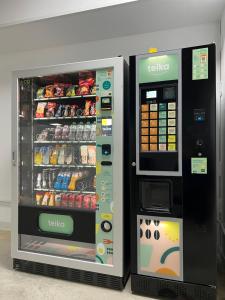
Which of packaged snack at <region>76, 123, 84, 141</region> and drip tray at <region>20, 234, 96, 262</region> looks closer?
drip tray at <region>20, 234, 96, 262</region>

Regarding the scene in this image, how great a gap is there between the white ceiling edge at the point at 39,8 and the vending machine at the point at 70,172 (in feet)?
2.44

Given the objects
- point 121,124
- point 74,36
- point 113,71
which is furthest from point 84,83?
point 74,36

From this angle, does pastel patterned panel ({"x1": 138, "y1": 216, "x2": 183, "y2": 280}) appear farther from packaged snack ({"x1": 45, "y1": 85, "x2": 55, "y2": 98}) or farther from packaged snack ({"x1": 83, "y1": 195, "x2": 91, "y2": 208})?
packaged snack ({"x1": 45, "y1": 85, "x2": 55, "y2": 98})

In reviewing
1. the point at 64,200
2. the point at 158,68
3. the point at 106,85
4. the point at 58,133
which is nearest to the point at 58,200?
the point at 64,200

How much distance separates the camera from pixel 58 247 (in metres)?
2.41

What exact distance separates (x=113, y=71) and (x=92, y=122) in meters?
0.61

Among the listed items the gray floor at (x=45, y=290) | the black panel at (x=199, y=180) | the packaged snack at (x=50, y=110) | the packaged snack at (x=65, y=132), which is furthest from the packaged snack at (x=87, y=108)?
the gray floor at (x=45, y=290)

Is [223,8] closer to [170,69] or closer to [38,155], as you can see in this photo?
[170,69]

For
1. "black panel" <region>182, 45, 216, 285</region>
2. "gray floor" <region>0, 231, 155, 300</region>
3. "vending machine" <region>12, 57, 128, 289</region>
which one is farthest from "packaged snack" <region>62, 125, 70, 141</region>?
"gray floor" <region>0, 231, 155, 300</region>

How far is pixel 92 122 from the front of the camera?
8.10ft

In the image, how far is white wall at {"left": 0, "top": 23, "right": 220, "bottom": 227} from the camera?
2.77 metres

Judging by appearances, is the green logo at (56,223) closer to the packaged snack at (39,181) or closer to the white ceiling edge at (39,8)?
the packaged snack at (39,181)

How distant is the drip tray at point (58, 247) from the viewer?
7.38 feet

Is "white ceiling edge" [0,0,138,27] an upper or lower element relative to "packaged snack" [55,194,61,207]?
upper
